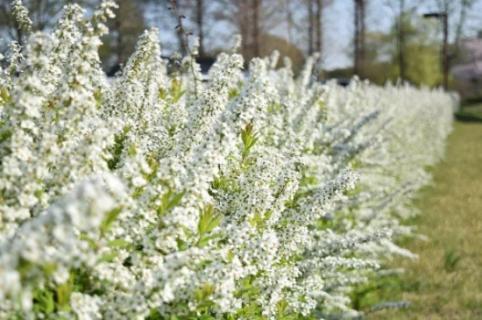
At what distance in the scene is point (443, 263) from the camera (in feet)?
30.3

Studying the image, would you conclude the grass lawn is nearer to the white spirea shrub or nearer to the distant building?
the white spirea shrub

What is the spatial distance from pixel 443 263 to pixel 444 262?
2 centimetres

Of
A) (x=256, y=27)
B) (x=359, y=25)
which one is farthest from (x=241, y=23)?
(x=359, y=25)

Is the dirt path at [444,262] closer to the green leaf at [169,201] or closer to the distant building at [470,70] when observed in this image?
the green leaf at [169,201]

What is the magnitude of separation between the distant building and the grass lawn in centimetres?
5626

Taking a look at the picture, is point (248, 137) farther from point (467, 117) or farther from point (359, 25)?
point (467, 117)

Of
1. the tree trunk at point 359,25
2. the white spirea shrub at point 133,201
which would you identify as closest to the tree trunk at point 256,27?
the tree trunk at point 359,25

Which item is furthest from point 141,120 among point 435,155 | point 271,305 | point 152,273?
point 435,155

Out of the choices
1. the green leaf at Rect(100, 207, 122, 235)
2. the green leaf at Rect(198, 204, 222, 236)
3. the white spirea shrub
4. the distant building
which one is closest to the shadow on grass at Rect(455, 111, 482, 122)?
the distant building

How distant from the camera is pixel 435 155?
811 inches

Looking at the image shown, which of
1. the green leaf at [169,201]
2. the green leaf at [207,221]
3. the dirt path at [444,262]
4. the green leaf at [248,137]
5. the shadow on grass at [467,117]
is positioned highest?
the green leaf at [248,137]

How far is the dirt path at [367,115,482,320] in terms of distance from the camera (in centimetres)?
754

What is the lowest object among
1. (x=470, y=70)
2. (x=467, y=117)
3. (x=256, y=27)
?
(x=467, y=117)

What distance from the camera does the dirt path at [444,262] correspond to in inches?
297
